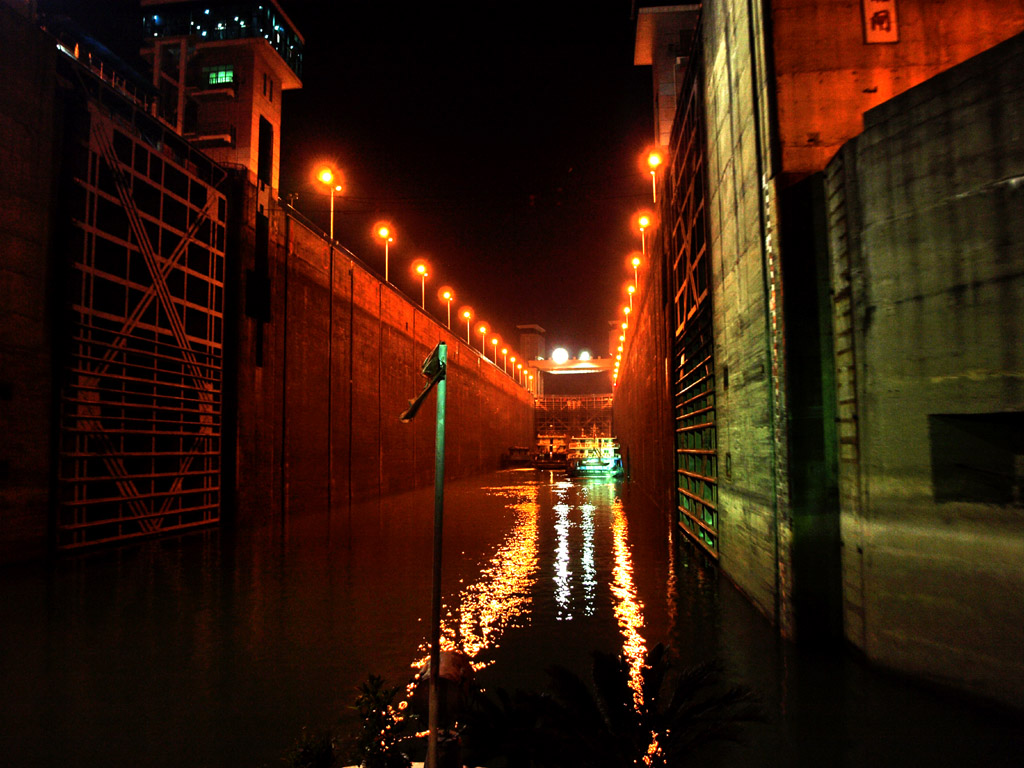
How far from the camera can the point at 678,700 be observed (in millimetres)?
3318

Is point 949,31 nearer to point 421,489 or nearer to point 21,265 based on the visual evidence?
point 21,265

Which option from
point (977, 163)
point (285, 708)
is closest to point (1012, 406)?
point (977, 163)

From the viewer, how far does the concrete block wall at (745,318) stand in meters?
6.48

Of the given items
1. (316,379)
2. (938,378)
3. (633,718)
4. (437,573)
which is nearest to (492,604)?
(633,718)

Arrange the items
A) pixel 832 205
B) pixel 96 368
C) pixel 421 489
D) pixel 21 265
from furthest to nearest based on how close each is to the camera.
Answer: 1. pixel 421 489
2. pixel 96 368
3. pixel 21 265
4. pixel 832 205

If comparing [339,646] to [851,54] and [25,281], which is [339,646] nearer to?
[851,54]

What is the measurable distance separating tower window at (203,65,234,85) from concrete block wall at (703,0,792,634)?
145 feet

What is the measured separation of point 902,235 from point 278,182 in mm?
48739

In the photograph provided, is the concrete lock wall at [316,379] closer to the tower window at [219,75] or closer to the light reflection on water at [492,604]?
the light reflection on water at [492,604]

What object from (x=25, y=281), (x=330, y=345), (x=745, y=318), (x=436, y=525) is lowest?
(x=436, y=525)

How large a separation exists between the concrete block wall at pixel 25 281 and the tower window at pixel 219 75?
38.4 metres

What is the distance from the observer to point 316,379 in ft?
62.8

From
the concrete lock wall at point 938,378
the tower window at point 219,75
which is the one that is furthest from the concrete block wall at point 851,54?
the tower window at point 219,75

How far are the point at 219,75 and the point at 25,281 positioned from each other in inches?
1635
